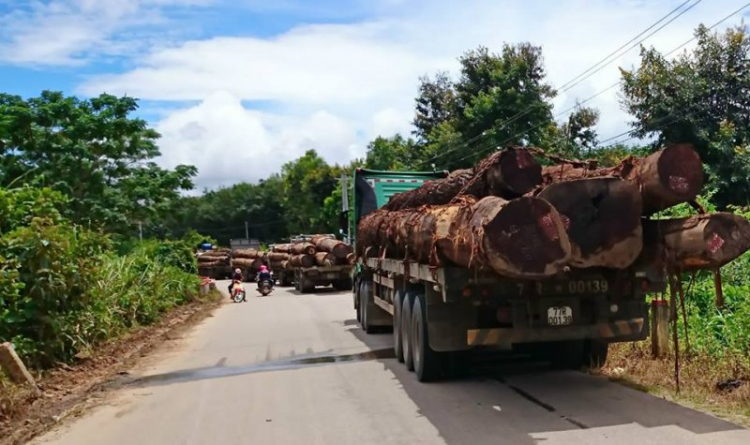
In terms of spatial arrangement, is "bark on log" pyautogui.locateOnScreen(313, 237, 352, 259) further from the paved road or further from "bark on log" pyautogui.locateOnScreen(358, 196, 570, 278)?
"bark on log" pyautogui.locateOnScreen(358, 196, 570, 278)

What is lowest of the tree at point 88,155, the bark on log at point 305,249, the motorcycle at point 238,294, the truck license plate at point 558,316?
the motorcycle at point 238,294

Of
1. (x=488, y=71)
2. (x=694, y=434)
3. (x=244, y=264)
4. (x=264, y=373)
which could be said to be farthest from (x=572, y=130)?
(x=694, y=434)

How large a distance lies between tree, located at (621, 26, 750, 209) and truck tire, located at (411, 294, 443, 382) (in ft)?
48.0

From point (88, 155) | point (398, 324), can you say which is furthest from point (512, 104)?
point (398, 324)

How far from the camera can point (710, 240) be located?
20.8ft

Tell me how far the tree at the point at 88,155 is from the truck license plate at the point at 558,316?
16.1m

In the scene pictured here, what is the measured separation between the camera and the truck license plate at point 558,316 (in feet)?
23.4

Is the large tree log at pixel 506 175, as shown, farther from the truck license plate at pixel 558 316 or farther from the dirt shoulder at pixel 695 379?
the dirt shoulder at pixel 695 379

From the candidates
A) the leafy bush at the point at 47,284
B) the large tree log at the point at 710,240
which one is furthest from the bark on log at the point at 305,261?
the large tree log at the point at 710,240

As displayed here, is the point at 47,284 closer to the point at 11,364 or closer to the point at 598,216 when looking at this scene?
the point at 11,364

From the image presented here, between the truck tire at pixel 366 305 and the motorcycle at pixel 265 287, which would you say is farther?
the motorcycle at pixel 265 287

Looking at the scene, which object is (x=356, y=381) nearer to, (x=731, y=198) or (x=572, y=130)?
(x=731, y=198)

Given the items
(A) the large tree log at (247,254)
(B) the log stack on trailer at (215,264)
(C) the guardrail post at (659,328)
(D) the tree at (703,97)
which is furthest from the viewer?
(B) the log stack on trailer at (215,264)

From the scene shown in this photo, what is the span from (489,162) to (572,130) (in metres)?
28.6
